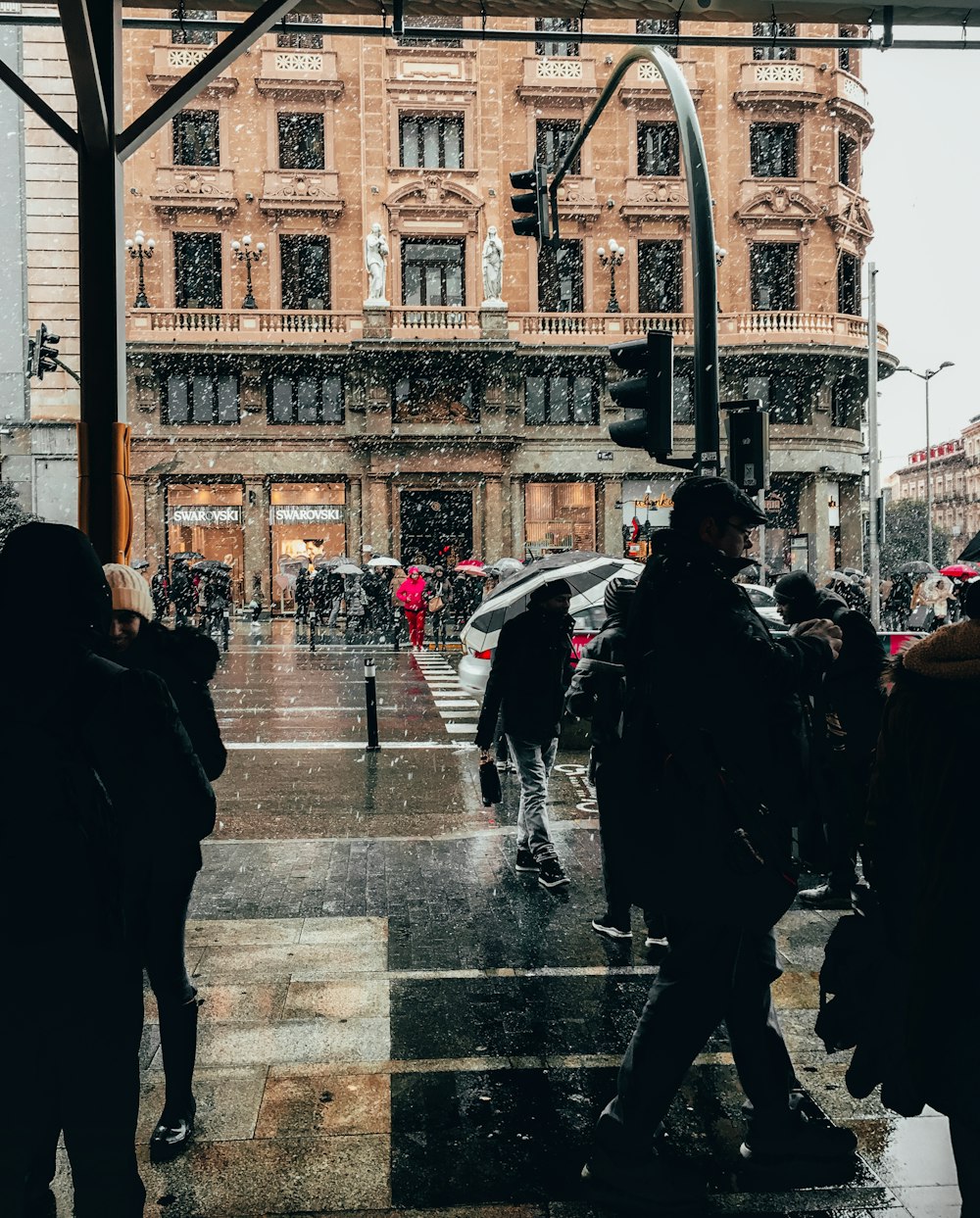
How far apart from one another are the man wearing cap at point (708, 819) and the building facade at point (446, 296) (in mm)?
34411

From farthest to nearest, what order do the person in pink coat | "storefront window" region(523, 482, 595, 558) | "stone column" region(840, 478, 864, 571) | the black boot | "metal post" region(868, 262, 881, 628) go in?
"stone column" region(840, 478, 864, 571) < "storefront window" region(523, 482, 595, 558) < "metal post" region(868, 262, 881, 628) < the person in pink coat < the black boot

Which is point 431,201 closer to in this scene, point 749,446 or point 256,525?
point 256,525

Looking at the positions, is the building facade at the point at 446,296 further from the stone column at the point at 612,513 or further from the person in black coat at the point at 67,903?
the person in black coat at the point at 67,903

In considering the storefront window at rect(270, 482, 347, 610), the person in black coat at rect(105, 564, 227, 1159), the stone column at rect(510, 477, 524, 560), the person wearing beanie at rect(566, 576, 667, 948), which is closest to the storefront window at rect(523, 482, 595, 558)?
the stone column at rect(510, 477, 524, 560)

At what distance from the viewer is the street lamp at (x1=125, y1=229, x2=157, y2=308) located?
36406 millimetres

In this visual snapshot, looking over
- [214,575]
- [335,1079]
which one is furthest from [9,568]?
[214,575]

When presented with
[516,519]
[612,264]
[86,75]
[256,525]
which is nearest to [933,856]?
[86,75]

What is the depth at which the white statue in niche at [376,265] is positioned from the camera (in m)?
36.5

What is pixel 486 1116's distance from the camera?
390 centimetres

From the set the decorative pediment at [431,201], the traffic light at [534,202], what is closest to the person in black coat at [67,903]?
the traffic light at [534,202]

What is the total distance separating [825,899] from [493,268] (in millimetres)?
33105

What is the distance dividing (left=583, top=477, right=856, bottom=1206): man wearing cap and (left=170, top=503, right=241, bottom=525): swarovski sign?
35207 mm

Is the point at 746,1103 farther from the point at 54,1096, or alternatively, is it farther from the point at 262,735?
the point at 262,735

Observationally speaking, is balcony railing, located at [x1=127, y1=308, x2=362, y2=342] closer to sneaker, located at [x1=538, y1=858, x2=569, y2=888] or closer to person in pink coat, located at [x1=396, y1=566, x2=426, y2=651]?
person in pink coat, located at [x1=396, y1=566, x2=426, y2=651]
